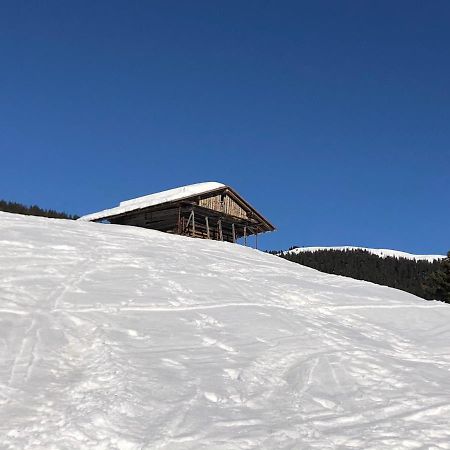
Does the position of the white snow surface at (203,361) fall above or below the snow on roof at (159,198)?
below

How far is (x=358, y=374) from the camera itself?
6090mm

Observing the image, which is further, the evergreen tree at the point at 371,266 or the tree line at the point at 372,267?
the evergreen tree at the point at 371,266

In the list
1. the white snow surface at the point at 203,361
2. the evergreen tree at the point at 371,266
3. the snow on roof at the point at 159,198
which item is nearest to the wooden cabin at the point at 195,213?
the snow on roof at the point at 159,198

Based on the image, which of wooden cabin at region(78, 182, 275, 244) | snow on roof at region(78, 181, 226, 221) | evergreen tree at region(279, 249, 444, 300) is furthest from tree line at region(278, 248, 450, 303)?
snow on roof at region(78, 181, 226, 221)

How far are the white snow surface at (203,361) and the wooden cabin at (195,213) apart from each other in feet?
62.9

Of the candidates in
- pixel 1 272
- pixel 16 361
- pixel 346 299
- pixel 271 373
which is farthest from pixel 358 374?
pixel 1 272

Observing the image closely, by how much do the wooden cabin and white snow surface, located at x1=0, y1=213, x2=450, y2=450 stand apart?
754 inches

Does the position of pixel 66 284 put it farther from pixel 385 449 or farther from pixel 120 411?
pixel 385 449

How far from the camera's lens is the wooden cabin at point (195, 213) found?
100ft

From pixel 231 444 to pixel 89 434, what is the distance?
118 cm

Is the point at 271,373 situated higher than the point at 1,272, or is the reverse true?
the point at 1,272

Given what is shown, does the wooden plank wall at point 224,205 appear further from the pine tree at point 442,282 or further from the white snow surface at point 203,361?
the white snow surface at point 203,361

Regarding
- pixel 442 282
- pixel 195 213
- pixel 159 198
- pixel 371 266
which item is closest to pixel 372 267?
pixel 371 266

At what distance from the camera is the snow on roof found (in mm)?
30469
